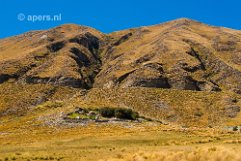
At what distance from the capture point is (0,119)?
624 feet

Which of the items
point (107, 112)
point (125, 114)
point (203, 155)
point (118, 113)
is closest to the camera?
point (203, 155)

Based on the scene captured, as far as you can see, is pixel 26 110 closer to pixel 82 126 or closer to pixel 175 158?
pixel 82 126

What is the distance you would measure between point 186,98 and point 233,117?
83.2 feet

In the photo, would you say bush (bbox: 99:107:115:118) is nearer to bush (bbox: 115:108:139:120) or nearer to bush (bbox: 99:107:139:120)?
bush (bbox: 99:107:139:120)

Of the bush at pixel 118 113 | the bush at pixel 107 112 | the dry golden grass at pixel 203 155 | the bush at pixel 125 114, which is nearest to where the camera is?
the dry golden grass at pixel 203 155

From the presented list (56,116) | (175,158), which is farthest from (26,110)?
(175,158)

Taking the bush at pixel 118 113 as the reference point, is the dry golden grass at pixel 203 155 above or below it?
below

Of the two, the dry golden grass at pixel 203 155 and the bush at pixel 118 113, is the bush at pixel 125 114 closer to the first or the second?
the bush at pixel 118 113

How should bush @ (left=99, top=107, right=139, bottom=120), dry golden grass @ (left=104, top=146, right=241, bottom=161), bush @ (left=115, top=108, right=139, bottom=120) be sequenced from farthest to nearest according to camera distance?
bush @ (left=115, top=108, right=139, bottom=120)
bush @ (left=99, top=107, right=139, bottom=120)
dry golden grass @ (left=104, top=146, right=241, bottom=161)

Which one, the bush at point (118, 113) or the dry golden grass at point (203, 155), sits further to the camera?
the bush at point (118, 113)

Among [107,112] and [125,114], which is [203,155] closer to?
[107,112]

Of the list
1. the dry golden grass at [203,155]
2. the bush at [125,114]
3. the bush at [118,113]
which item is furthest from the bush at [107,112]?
the dry golden grass at [203,155]

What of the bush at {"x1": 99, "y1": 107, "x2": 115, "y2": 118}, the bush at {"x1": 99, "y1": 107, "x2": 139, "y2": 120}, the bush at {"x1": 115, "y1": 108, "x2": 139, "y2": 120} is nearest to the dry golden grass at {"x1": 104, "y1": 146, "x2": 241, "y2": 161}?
the bush at {"x1": 99, "y1": 107, "x2": 139, "y2": 120}

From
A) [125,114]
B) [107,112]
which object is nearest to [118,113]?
[125,114]
